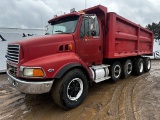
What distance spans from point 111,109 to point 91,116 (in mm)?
602

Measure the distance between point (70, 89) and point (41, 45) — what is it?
4.35 ft

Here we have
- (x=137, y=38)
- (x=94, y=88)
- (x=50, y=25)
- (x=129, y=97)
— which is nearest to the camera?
(x=129, y=97)

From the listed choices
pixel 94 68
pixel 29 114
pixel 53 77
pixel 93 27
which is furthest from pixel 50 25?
pixel 29 114

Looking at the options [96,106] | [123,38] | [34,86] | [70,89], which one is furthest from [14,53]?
[123,38]

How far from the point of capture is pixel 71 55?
439 cm

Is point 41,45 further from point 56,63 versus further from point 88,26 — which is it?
point 88,26

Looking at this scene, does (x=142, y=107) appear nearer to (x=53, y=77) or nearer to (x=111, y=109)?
(x=111, y=109)

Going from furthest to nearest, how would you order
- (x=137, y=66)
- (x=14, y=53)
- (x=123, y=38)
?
1. (x=137, y=66)
2. (x=123, y=38)
3. (x=14, y=53)

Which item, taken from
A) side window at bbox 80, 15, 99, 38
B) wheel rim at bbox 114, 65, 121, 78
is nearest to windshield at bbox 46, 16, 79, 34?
side window at bbox 80, 15, 99, 38

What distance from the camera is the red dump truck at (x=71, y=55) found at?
12.4ft

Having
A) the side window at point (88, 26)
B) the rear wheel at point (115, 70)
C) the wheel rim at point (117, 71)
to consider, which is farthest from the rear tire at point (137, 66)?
the side window at point (88, 26)

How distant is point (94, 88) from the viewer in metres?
6.14

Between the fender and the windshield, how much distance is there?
845 millimetres

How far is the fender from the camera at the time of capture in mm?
3746
